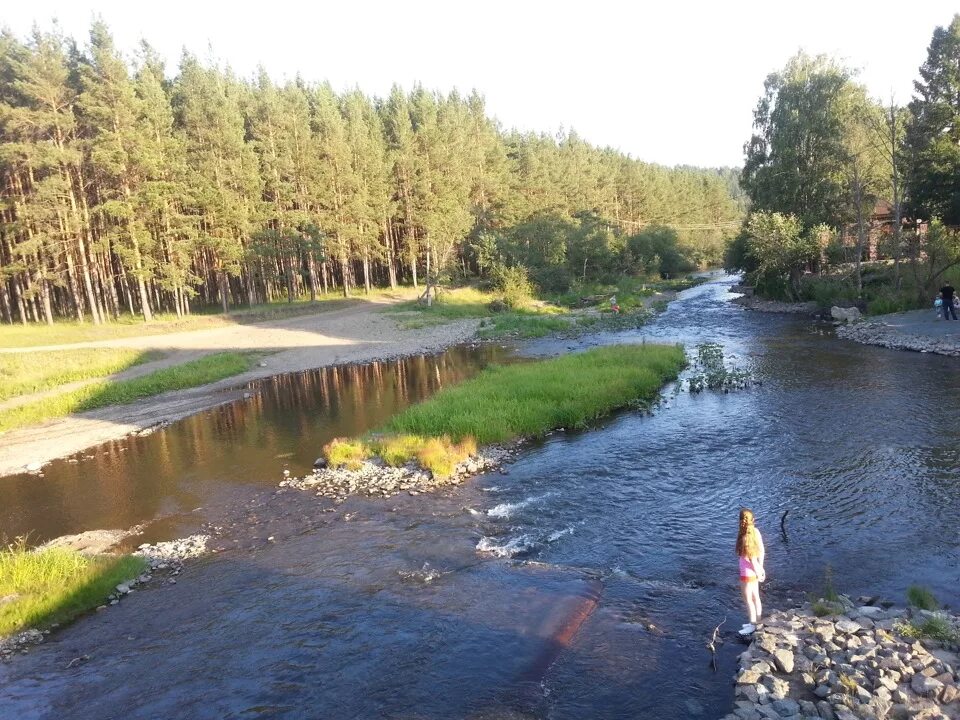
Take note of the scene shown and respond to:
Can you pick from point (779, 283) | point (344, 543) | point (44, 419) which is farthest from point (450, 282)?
point (344, 543)

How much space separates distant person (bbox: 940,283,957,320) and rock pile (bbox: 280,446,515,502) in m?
31.3

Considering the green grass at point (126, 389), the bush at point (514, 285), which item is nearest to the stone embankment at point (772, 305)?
the bush at point (514, 285)

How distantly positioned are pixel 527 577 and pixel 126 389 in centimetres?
2924

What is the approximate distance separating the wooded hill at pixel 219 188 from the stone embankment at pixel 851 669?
173 ft

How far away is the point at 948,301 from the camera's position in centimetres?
3688

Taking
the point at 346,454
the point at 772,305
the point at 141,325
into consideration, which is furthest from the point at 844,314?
the point at 141,325

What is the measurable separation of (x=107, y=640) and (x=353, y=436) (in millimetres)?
13425

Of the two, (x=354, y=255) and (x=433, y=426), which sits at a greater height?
(x=354, y=255)

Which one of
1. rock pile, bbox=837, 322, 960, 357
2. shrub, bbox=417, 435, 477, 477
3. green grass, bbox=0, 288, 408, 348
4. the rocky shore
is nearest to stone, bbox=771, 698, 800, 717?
shrub, bbox=417, 435, 477, 477

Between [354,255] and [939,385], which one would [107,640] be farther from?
[354,255]

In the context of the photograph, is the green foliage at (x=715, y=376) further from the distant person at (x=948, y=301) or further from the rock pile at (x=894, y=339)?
the distant person at (x=948, y=301)

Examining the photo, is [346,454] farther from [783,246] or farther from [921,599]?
[783,246]

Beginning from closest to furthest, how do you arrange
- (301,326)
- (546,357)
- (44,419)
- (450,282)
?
1. (44,419)
2. (546,357)
3. (301,326)
4. (450,282)

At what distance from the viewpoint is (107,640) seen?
39.4 feet
